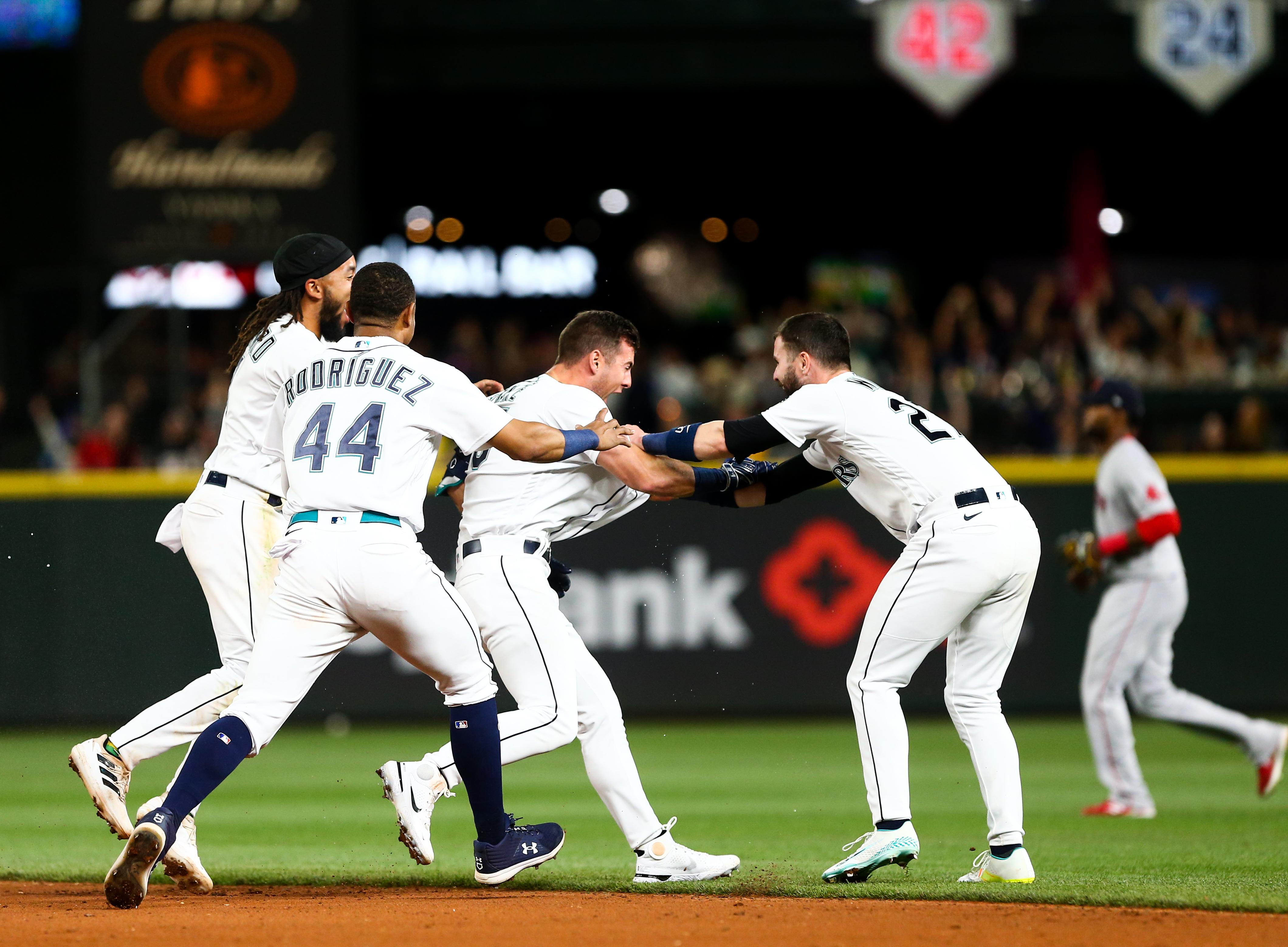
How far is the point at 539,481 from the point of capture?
228 inches

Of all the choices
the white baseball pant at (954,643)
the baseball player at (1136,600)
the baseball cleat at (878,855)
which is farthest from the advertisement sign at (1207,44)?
the baseball cleat at (878,855)

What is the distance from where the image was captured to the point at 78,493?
37.4 ft

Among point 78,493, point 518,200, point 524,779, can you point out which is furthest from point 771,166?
point 524,779

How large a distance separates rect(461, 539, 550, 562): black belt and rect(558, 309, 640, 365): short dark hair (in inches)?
27.4

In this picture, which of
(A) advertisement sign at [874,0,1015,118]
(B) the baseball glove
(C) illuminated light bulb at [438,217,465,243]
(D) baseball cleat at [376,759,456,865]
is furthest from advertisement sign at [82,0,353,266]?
(C) illuminated light bulb at [438,217,465,243]

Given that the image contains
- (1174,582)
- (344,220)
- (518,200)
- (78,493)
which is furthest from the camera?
(518,200)

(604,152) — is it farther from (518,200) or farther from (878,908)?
(878,908)

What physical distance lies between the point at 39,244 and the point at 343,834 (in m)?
14.8

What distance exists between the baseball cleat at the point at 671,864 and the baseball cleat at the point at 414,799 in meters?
0.77

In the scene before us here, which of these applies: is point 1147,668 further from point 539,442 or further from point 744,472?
point 539,442

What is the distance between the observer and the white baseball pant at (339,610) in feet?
16.4

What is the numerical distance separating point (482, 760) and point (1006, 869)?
1920 mm

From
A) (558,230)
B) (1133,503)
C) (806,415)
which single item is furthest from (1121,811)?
(558,230)

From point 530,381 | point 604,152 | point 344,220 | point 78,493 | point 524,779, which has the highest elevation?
point 604,152
